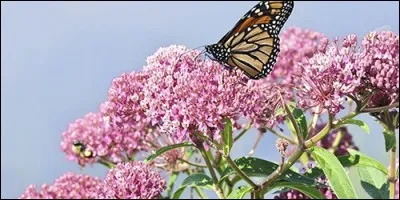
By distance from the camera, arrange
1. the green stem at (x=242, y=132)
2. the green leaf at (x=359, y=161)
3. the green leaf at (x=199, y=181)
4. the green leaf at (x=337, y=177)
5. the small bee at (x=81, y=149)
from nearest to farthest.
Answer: the green leaf at (x=337, y=177), the green leaf at (x=199, y=181), the green leaf at (x=359, y=161), the green stem at (x=242, y=132), the small bee at (x=81, y=149)

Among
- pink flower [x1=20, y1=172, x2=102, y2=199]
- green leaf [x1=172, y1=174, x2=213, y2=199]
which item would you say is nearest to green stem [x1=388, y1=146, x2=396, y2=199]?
green leaf [x1=172, y1=174, x2=213, y2=199]

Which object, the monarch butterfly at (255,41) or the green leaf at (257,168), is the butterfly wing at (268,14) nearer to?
the monarch butterfly at (255,41)

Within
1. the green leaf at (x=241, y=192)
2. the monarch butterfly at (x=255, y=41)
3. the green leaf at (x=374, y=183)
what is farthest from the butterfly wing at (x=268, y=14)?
the green leaf at (x=374, y=183)

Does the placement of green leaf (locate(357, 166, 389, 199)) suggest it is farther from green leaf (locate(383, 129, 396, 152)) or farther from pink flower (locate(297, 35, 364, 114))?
pink flower (locate(297, 35, 364, 114))

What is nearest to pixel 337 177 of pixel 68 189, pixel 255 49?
pixel 255 49

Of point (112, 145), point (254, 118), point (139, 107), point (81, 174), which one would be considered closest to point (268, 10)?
point (254, 118)

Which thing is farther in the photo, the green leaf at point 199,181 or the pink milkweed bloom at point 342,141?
the pink milkweed bloom at point 342,141

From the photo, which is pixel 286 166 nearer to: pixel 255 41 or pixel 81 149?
pixel 255 41
